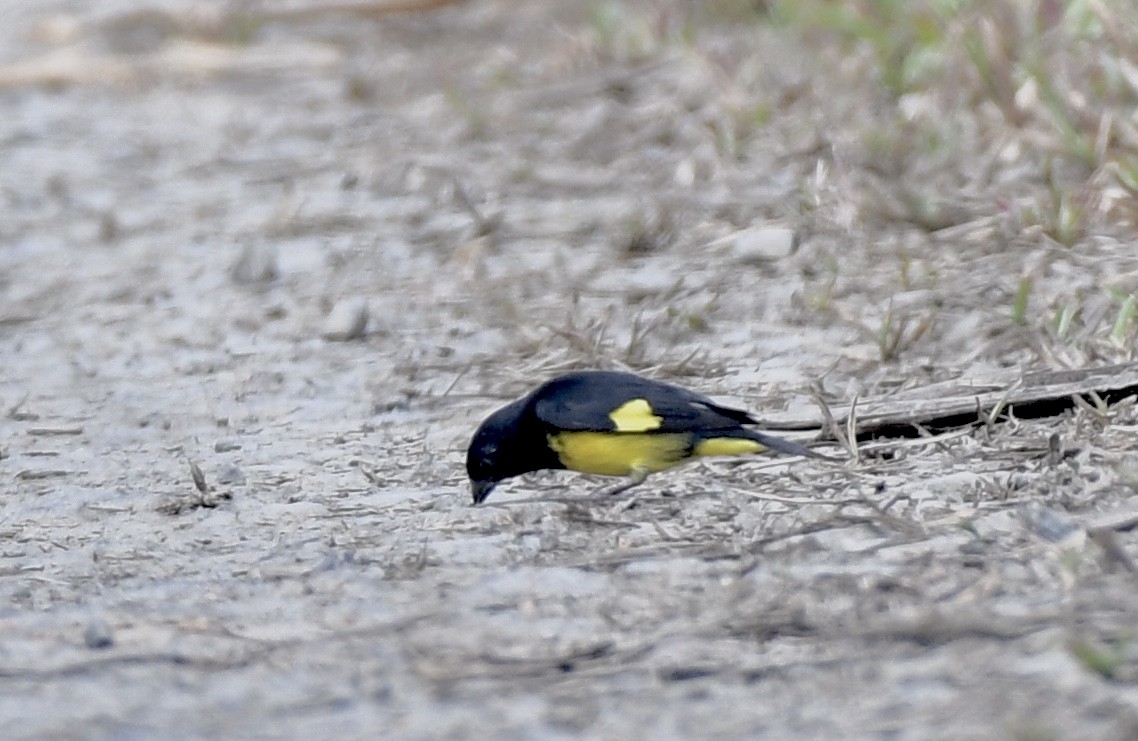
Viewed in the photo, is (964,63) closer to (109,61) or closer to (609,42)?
(609,42)

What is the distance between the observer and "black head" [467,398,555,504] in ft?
11.6

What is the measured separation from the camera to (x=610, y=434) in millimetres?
3521

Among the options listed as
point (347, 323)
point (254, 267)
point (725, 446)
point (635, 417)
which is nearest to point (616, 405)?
point (635, 417)

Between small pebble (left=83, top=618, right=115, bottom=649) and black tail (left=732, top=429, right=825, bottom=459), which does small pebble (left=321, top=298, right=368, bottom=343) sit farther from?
small pebble (left=83, top=618, right=115, bottom=649)

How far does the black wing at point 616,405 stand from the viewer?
11.3 ft

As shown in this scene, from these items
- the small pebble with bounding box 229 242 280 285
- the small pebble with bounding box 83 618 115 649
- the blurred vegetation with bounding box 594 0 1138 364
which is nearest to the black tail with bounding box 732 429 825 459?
the blurred vegetation with bounding box 594 0 1138 364

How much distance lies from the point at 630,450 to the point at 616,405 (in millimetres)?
93

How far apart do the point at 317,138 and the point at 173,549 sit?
4.31 meters

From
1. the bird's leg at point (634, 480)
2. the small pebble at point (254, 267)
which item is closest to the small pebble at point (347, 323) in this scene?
the small pebble at point (254, 267)

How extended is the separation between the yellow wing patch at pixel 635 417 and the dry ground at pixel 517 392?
13 cm

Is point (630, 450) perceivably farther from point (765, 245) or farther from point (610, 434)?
point (765, 245)

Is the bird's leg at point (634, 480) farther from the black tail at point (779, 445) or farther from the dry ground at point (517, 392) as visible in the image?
the black tail at point (779, 445)

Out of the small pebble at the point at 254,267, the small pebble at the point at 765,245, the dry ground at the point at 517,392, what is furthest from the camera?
the small pebble at the point at 254,267

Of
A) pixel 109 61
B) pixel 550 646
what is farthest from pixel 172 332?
pixel 109 61
